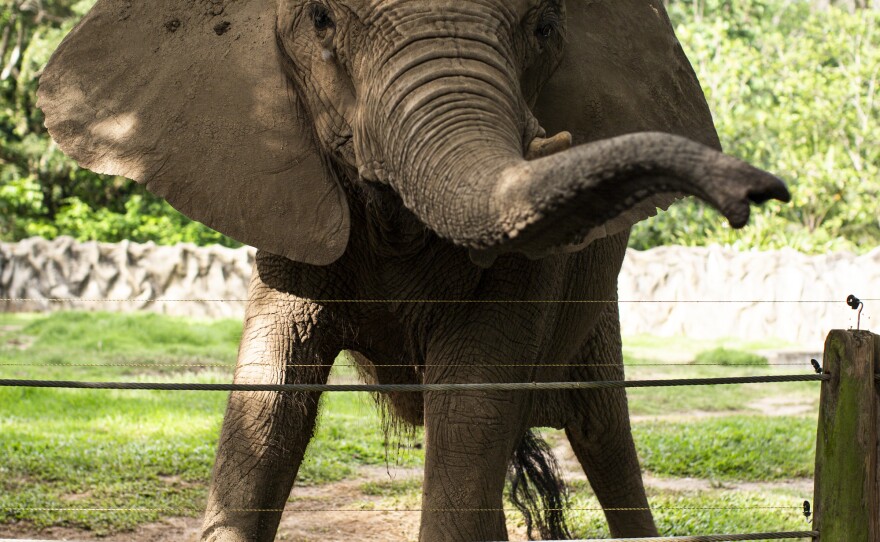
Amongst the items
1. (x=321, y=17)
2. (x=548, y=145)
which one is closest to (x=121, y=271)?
(x=321, y=17)

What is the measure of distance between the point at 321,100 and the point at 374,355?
1.00 meters

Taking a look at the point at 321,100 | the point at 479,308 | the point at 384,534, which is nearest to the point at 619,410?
the point at 384,534

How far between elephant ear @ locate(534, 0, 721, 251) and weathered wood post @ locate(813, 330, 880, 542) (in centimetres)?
72

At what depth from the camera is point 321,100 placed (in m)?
3.32

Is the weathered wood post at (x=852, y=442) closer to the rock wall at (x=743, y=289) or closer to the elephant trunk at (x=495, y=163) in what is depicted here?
the elephant trunk at (x=495, y=163)

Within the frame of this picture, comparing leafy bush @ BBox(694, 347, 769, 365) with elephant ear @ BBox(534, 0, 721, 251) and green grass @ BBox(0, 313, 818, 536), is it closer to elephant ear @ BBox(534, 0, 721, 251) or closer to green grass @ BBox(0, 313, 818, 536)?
green grass @ BBox(0, 313, 818, 536)

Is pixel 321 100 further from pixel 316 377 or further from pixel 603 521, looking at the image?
pixel 603 521

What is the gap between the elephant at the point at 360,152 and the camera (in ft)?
9.91

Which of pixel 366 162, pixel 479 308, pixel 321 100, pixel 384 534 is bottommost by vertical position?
pixel 384 534

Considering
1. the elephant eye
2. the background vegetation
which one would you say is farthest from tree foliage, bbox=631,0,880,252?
the elephant eye

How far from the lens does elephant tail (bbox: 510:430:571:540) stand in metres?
5.43

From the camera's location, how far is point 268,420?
3693 millimetres

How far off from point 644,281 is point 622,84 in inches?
523

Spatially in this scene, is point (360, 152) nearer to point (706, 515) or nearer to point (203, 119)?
point (203, 119)
